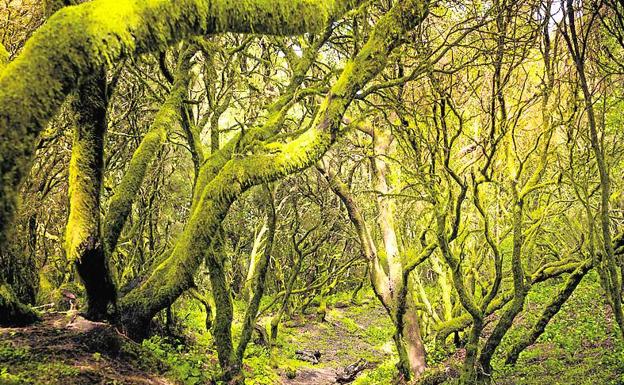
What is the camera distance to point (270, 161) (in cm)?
482

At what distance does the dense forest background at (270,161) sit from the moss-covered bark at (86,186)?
0.02m

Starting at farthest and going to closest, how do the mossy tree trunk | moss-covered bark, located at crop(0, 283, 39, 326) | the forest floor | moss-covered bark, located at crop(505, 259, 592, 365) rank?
1. the mossy tree trunk
2. moss-covered bark, located at crop(505, 259, 592, 365)
3. moss-covered bark, located at crop(0, 283, 39, 326)
4. the forest floor

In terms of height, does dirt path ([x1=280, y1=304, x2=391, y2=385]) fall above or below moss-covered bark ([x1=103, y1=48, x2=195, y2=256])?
below

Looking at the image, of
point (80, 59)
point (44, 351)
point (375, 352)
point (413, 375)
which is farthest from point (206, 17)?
point (375, 352)

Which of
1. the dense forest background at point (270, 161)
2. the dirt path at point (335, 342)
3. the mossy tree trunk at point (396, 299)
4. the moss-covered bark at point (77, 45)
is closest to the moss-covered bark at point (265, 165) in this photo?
the dense forest background at point (270, 161)

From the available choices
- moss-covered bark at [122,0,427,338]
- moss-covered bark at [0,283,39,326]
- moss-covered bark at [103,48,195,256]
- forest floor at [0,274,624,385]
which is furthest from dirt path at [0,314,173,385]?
moss-covered bark at [103,48,195,256]

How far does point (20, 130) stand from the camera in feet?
7.39

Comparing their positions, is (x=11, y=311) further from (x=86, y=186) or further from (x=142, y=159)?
(x=142, y=159)

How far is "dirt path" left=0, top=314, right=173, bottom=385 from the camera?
3775 mm

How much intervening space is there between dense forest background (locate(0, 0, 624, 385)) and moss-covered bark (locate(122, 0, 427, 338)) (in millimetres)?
22

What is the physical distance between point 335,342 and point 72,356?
1455 centimetres

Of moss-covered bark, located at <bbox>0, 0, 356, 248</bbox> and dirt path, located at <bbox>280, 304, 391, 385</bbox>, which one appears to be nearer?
moss-covered bark, located at <bbox>0, 0, 356, 248</bbox>

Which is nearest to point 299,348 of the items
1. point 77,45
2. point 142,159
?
point 142,159

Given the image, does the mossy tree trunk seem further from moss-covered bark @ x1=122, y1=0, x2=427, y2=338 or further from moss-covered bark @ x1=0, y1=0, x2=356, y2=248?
moss-covered bark @ x1=0, y1=0, x2=356, y2=248
